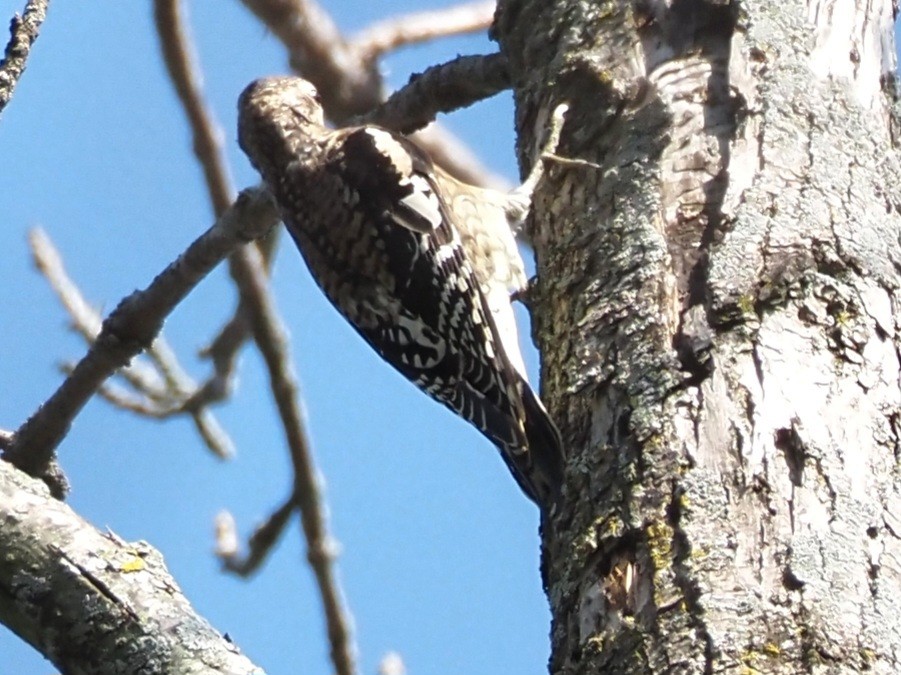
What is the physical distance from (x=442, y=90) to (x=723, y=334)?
1.58m

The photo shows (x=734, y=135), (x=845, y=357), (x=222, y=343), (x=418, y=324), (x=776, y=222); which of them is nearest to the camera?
(x=845, y=357)

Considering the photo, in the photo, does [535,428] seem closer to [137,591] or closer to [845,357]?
[845,357]

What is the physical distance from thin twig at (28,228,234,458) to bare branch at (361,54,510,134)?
3.15 feet

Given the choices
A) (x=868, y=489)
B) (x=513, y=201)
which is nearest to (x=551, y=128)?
(x=513, y=201)

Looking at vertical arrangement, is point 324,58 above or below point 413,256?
above

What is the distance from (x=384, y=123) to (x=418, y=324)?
57 cm

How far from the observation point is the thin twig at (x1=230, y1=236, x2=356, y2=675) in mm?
3564

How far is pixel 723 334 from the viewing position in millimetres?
2299

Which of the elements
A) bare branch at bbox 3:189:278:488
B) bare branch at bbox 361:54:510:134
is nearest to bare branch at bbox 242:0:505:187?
bare branch at bbox 361:54:510:134

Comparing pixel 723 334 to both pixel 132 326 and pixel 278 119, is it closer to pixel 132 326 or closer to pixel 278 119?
pixel 132 326

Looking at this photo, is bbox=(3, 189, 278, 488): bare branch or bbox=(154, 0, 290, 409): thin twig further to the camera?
bbox=(154, 0, 290, 409): thin twig

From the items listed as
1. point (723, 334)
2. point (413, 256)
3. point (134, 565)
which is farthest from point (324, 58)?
point (134, 565)

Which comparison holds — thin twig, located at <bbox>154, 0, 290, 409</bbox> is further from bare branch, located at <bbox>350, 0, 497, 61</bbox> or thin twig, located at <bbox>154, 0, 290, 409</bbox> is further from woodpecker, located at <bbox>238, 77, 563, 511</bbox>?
bare branch, located at <bbox>350, 0, 497, 61</bbox>

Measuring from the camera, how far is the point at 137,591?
76.5 inches
